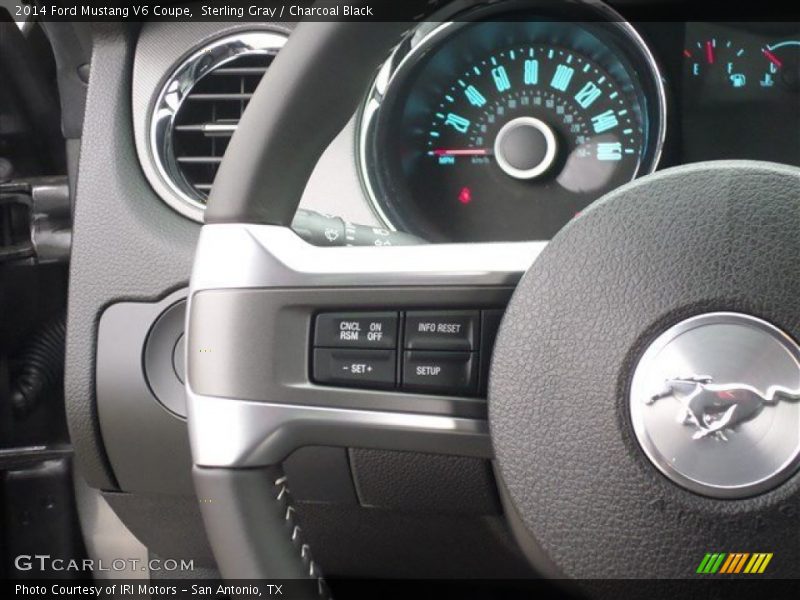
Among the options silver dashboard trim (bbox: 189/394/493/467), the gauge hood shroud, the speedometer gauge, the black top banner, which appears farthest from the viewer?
the speedometer gauge

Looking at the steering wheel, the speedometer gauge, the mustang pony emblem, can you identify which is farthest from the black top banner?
the mustang pony emblem

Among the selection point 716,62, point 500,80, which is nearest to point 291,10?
point 500,80

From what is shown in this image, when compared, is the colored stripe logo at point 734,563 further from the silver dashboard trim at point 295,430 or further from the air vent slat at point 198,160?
the air vent slat at point 198,160

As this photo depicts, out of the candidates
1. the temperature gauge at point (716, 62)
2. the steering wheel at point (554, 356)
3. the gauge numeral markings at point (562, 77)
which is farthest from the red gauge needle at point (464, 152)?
the steering wheel at point (554, 356)

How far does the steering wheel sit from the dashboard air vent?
1.67 ft

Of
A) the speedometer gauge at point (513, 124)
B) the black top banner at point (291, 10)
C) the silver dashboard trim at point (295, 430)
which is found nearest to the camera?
the silver dashboard trim at point (295, 430)

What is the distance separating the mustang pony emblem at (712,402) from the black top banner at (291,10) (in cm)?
54

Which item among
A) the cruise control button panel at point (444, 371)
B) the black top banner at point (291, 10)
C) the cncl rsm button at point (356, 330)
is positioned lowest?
the cruise control button panel at point (444, 371)

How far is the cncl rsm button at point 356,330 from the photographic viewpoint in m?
0.89

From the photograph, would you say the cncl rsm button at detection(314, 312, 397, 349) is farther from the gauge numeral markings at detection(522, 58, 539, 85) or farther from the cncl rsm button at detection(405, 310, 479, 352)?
the gauge numeral markings at detection(522, 58, 539, 85)

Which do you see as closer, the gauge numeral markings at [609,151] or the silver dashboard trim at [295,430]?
the silver dashboard trim at [295,430]

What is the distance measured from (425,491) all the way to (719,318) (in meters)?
0.43

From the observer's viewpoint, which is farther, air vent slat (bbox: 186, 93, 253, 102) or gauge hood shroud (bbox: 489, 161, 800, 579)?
air vent slat (bbox: 186, 93, 253, 102)

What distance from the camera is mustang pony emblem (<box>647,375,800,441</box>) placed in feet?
2.53
